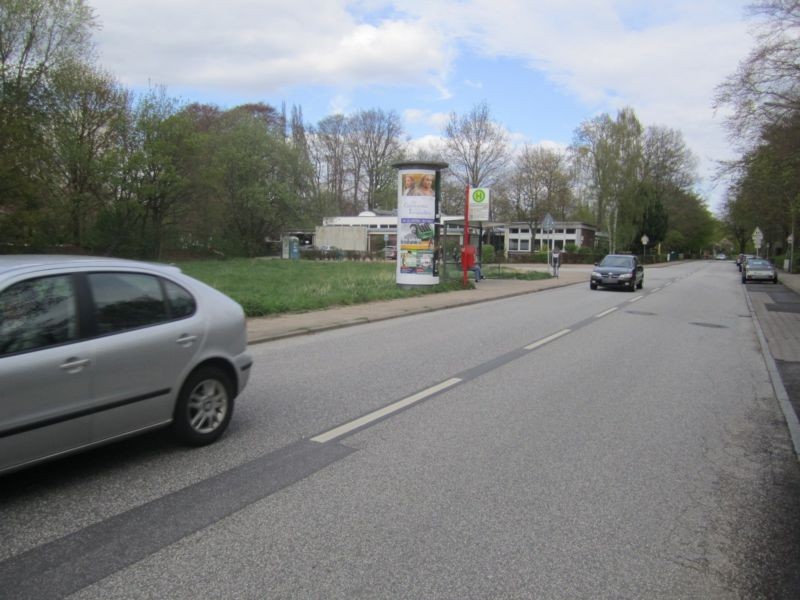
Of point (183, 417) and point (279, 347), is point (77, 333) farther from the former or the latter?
point (279, 347)

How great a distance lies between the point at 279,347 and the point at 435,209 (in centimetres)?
1201

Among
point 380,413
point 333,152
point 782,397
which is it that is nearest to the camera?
point 380,413

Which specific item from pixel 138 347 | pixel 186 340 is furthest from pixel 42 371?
pixel 186 340

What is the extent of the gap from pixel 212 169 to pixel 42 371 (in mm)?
40657

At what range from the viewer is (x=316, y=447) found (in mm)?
4730

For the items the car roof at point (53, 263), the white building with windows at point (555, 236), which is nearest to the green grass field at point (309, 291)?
the car roof at point (53, 263)

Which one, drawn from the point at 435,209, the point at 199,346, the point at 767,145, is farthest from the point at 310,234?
the point at 199,346

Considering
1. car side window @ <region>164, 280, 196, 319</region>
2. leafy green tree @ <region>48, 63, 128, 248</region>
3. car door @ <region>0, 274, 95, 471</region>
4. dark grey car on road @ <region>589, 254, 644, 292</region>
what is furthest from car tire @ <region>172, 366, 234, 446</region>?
leafy green tree @ <region>48, 63, 128, 248</region>

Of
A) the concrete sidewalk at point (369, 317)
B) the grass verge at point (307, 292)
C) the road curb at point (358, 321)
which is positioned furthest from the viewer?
the grass verge at point (307, 292)

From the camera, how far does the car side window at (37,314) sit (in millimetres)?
3434

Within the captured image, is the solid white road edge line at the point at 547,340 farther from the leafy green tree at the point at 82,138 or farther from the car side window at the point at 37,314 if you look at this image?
the leafy green tree at the point at 82,138

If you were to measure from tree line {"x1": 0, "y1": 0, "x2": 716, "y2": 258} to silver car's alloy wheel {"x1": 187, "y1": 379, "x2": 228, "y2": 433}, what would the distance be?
76.8ft

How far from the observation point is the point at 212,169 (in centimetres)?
4134

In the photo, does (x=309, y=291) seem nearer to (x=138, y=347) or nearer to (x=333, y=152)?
(x=138, y=347)
